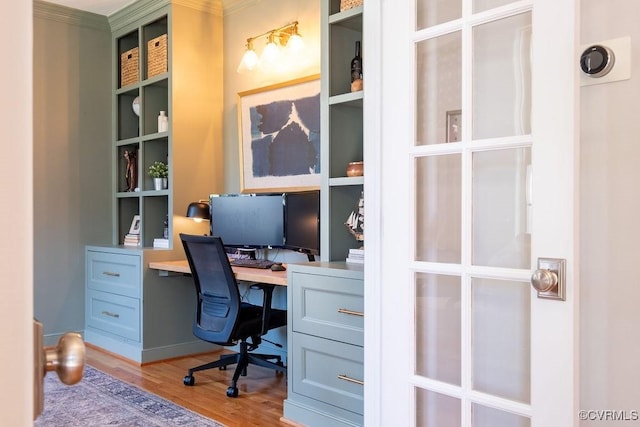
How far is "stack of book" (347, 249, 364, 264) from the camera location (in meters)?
2.75

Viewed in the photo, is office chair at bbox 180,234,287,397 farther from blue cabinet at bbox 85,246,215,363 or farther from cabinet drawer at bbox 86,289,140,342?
cabinet drawer at bbox 86,289,140,342

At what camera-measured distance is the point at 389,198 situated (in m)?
1.91

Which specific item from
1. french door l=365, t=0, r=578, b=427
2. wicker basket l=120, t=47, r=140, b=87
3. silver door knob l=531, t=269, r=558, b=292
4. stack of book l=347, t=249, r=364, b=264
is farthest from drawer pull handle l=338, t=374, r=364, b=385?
wicker basket l=120, t=47, r=140, b=87

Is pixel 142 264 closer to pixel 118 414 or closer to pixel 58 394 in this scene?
pixel 58 394

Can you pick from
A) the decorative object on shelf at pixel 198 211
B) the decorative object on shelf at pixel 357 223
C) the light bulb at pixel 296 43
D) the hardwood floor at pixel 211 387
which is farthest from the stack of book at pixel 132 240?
the decorative object on shelf at pixel 357 223

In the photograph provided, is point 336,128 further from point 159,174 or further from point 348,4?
point 159,174

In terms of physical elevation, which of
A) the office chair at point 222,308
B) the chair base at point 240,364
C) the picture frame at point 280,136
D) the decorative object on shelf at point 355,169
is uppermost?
the picture frame at point 280,136

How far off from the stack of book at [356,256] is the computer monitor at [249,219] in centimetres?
75

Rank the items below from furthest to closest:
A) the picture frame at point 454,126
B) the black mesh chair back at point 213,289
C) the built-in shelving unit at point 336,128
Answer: the black mesh chair back at point 213,289, the built-in shelving unit at point 336,128, the picture frame at point 454,126

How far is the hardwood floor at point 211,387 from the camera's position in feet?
A: 9.59

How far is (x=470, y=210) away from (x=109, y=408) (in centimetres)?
238

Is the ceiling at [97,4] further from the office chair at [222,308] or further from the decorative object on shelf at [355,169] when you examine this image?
the decorative object on shelf at [355,169]

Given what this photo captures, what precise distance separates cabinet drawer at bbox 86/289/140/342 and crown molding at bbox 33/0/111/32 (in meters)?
2.31

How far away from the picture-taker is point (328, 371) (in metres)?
2.61
